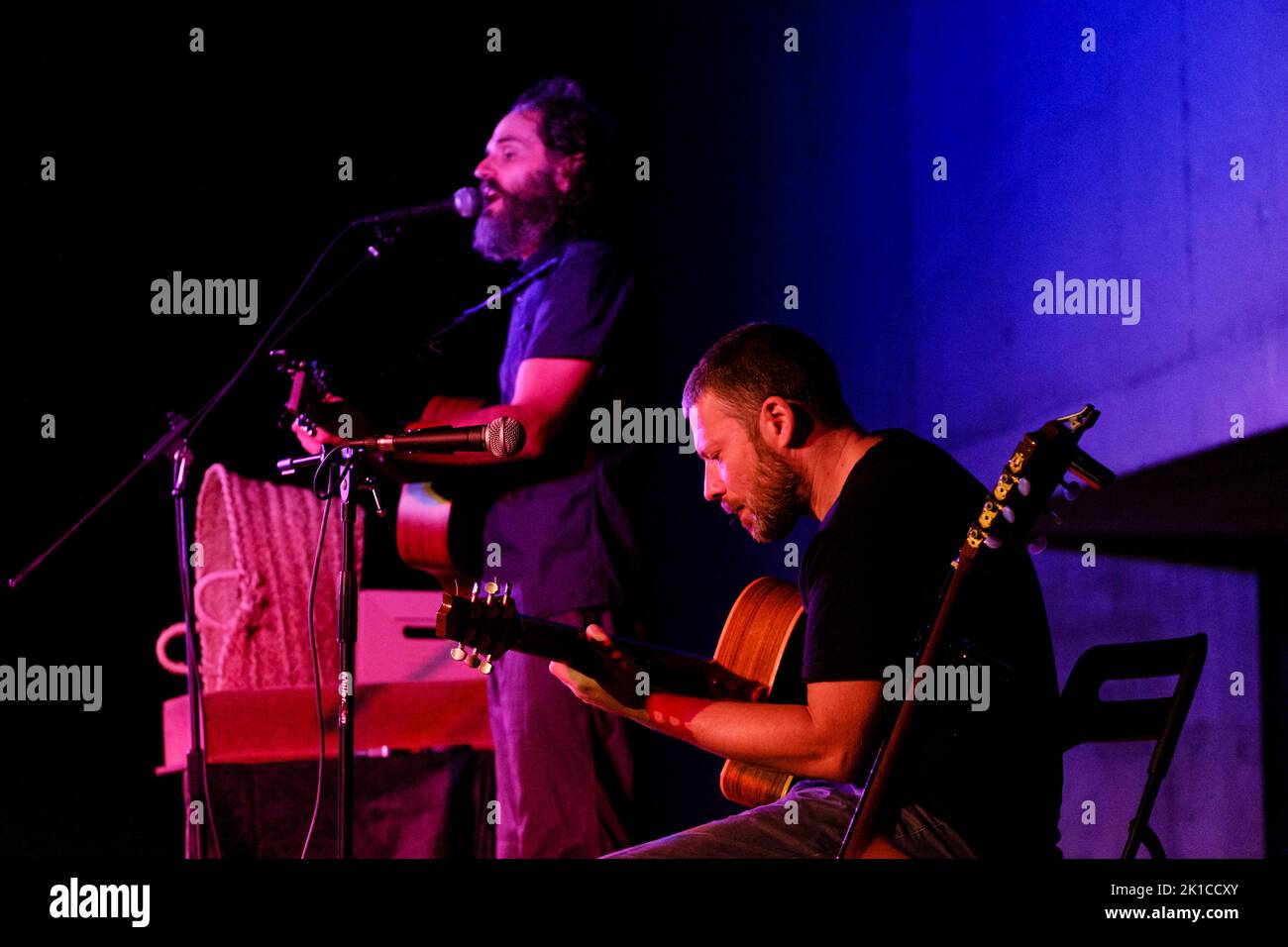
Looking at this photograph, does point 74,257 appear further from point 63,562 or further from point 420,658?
point 420,658

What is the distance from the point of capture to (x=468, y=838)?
3.66 meters

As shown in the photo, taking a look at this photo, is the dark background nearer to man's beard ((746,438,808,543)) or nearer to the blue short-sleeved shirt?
the blue short-sleeved shirt

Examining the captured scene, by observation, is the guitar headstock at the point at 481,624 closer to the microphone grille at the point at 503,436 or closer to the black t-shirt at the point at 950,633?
the microphone grille at the point at 503,436

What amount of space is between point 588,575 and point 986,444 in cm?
144

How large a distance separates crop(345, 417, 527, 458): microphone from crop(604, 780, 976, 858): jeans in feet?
2.37

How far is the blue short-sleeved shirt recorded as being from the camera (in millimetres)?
3039

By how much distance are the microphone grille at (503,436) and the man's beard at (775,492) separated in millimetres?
467

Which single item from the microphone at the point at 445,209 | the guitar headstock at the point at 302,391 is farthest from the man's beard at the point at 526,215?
the guitar headstock at the point at 302,391

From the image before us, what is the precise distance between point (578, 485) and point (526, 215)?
80cm

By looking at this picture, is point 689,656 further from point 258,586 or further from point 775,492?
point 258,586

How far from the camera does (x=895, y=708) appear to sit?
203 centimetres

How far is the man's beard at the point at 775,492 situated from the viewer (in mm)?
2412

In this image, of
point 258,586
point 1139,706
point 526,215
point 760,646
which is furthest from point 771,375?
point 258,586

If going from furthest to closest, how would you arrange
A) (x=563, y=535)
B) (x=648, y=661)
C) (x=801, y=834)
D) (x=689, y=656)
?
1. (x=563, y=535)
2. (x=689, y=656)
3. (x=648, y=661)
4. (x=801, y=834)
